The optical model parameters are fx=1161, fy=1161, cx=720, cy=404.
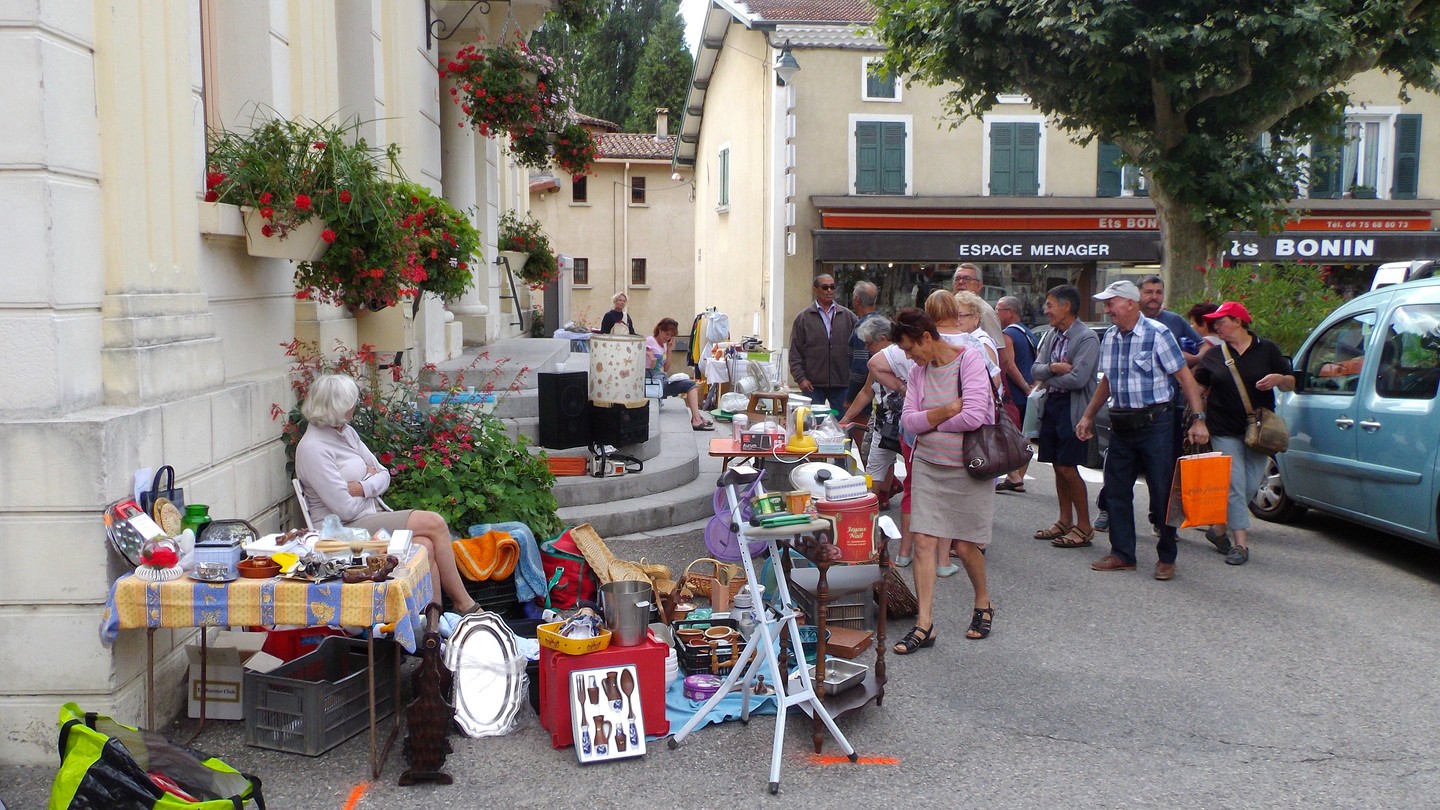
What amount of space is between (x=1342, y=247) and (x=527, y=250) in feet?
56.4

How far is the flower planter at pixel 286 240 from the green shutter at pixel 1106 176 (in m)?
20.1

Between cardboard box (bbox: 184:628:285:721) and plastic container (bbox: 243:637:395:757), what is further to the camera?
cardboard box (bbox: 184:628:285:721)

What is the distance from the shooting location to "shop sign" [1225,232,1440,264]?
2311cm

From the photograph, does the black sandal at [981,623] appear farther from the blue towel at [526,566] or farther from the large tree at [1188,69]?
the large tree at [1188,69]

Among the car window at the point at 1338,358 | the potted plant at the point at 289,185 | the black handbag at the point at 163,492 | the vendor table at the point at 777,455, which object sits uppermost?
the potted plant at the point at 289,185

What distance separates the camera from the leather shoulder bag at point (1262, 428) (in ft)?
26.1

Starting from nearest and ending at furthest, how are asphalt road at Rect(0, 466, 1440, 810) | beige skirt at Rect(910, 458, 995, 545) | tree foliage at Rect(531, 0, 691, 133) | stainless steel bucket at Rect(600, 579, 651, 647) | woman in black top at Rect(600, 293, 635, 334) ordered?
asphalt road at Rect(0, 466, 1440, 810) < stainless steel bucket at Rect(600, 579, 651, 647) < beige skirt at Rect(910, 458, 995, 545) < woman in black top at Rect(600, 293, 635, 334) < tree foliage at Rect(531, 0, 691, 133)

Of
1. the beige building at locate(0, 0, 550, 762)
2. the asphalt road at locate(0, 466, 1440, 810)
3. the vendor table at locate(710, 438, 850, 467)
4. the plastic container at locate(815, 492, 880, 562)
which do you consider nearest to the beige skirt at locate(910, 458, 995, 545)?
the plastic container at locate(815, 492, 880, 562)

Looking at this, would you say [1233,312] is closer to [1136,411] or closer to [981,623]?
[1136,411]

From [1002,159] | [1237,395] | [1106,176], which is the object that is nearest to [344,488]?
[1237,395]

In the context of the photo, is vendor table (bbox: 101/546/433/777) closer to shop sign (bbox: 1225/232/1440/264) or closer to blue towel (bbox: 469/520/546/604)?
blue towel (bbox: 469/520/546/604)

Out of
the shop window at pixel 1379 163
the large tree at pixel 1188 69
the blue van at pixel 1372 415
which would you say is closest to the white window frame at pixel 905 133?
the shop window at pixel 1379 163

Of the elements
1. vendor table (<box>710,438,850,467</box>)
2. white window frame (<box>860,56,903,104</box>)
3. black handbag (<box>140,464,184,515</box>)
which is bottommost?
vendor table (<box>710,438,850,467</box>)

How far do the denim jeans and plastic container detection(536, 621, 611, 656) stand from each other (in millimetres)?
4020
